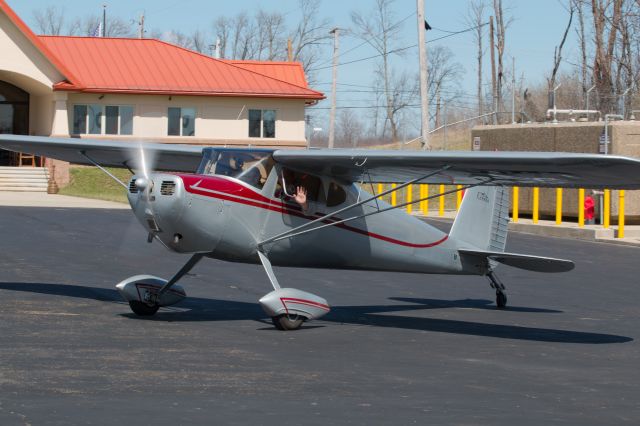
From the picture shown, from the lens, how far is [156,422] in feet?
23.0

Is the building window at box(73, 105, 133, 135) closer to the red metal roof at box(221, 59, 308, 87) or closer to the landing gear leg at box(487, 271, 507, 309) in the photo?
the red metal roof at box(221, 59, 308, 87)

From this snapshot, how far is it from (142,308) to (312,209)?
218 cm

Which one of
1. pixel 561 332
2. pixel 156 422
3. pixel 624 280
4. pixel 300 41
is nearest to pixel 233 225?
pixel 561 332

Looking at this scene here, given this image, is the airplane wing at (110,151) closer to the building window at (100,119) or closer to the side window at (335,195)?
the side window at (335,195)

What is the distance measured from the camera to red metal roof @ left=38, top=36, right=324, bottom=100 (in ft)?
168

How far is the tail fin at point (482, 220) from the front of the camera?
14125 mm

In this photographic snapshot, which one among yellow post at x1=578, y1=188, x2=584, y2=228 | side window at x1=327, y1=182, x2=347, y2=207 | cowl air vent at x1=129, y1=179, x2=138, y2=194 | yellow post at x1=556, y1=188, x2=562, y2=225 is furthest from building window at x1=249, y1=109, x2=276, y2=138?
cowl air vent at x1=129, y1=179, x2=138, y2=194

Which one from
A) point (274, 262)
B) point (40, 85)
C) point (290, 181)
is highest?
point (40, 85)

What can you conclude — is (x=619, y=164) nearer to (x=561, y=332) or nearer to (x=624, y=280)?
(x=561, y=332)

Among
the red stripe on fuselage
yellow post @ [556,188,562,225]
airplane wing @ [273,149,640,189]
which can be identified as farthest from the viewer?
yellow post @ [556,188,562,225]

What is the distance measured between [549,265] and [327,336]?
10.3 ft

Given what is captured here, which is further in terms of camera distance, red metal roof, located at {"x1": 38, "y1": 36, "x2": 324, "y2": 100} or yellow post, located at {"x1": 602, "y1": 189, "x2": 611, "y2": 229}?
red metal roof, located at {"x1": 38, "y1": 36, "x2": 324, "y2": 100}

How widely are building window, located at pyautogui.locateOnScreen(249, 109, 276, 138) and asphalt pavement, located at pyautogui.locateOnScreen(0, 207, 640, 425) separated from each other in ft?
115

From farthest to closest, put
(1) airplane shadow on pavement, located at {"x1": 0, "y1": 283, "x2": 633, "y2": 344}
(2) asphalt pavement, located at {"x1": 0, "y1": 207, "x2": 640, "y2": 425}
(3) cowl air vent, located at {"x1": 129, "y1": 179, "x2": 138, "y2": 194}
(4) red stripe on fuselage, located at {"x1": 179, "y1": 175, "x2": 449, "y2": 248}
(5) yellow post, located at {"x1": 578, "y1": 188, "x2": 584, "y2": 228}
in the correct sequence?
1. (5) yellow post, located at {"x1": 578, "y1": 188, "x2": 584, "y2": 228}
2. (1) airplane shadow on pavement, located at {"x1": 0, "y1": 283, "x2": 633, "y2": 344}
3. (4) red stripe on fuselage, located at {"x1": 179, "y1": 175, "x2": 449, "y2": 248}
4. (3) cowl air vent, located at {"x1": 129, "y1": 179, "x2": 138, "y2": 194}
5. (2) asphalt pavement, located at {"x1": 0, "y1": 207, "x2": 640, "y2": 425}
